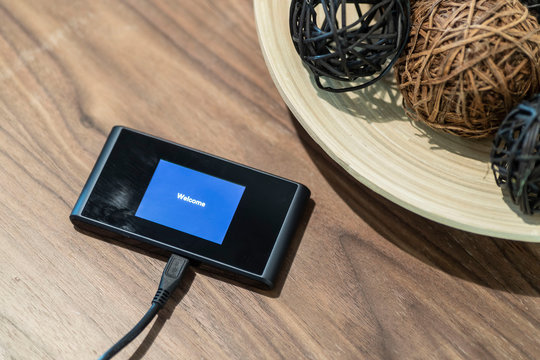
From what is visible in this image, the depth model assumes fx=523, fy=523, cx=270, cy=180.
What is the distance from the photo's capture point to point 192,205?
534 mm

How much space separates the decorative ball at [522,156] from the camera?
1.33 feet

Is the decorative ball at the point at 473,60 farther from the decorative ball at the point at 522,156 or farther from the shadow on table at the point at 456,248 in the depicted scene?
the shadow on table at the point at 456,248

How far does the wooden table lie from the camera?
20.2 inches

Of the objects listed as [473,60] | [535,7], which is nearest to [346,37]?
[473,60]

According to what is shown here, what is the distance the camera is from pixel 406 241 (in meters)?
0.55

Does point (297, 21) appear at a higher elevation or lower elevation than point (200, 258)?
higher

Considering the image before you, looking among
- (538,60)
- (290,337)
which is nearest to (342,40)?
(538,60)

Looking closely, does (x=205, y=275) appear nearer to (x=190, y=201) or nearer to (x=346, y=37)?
(x=190, y=201)

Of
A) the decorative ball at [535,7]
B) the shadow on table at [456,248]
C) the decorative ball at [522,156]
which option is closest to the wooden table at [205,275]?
the shadow on table at [456,248]

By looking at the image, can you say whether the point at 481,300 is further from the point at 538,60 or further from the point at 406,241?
the point at 538,60

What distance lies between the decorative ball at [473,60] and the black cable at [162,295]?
Result: 0.92ft

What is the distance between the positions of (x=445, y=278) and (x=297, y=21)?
0.30m

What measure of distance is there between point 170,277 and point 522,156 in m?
0.34

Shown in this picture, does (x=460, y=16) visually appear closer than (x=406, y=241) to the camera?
Yes
